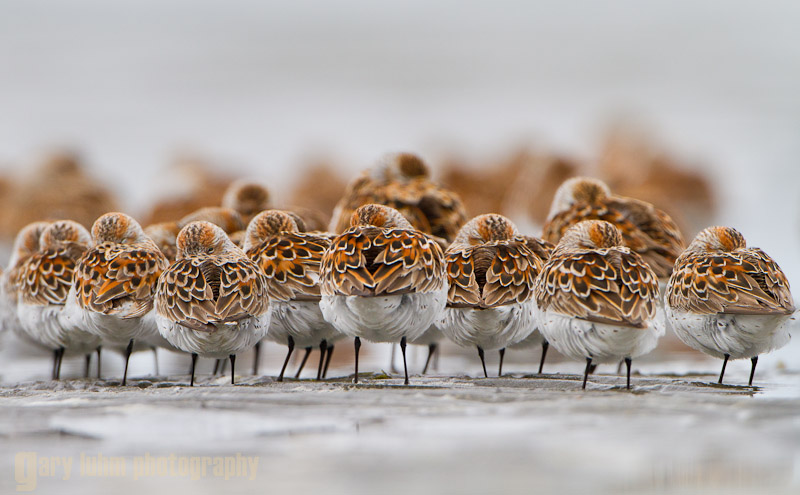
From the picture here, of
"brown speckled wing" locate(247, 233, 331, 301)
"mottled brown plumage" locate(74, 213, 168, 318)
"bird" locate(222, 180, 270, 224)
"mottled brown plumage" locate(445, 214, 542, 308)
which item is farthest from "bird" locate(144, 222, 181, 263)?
"mottled brown plumage" locate(445, 214, 542, 308)

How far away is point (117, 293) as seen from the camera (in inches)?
304

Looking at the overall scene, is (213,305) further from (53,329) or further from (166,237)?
(166,237)

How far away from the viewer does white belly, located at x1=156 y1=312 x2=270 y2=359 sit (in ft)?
23.5

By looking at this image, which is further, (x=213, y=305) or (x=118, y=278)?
(x=118, y=278)

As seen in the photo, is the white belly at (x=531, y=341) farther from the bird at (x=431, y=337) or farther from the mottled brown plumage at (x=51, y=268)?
the mottled brown plumage at (x=51, y=268)

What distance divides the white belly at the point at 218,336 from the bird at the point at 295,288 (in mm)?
494

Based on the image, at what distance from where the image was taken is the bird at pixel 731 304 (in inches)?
275

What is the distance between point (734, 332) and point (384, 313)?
2556mm

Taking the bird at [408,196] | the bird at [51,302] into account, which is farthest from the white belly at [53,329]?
the bird at [408,196]

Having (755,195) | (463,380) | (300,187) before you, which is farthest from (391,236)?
(755,195)

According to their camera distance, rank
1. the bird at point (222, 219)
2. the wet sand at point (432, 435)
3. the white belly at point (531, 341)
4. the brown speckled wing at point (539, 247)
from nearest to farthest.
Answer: the wet sand at point (432, 435)
the white belly at point (531, 341)
the brown speckled wing at point (539, 247)
the bird at point (222, 219)

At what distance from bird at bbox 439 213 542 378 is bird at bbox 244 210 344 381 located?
105 cm


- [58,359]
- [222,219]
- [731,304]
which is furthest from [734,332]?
[58,359]

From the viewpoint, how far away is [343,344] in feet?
41.5
